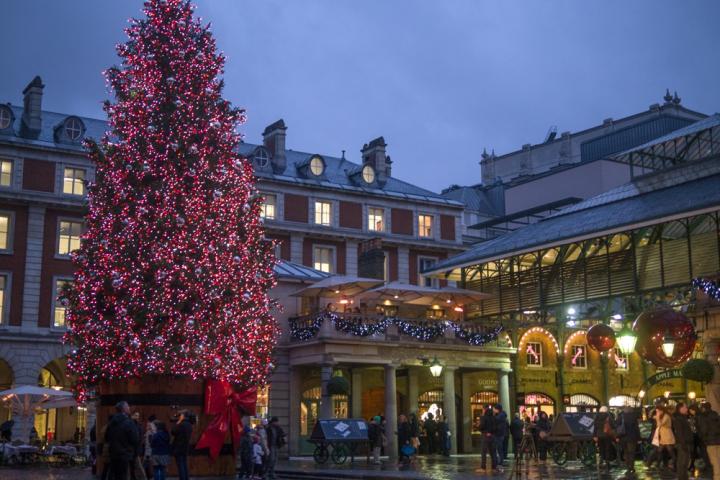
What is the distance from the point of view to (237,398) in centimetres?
2478

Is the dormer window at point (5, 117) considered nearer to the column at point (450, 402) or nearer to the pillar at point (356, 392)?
the pillar at point (356, 392)

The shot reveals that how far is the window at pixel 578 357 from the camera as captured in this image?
45.7 meters

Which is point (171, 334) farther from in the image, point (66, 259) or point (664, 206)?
point (66, 259)

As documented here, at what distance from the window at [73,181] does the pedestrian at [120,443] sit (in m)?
34.7

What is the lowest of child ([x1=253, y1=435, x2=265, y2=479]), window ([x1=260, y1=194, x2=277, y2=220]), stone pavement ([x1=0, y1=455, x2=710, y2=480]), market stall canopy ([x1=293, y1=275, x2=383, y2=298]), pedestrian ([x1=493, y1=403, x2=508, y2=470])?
stone pavement ([x1=0, y1=455, x2=710, y2=480])

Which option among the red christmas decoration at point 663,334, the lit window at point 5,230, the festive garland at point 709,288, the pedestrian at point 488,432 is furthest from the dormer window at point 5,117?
the red christmas decoration at point 663,334

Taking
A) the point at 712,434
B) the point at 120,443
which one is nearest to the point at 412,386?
the point at 712,434

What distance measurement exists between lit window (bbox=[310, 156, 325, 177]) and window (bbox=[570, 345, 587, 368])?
19.4 meters

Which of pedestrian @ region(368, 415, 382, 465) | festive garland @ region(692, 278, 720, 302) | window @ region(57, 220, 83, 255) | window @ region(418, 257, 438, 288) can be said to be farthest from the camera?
window @ region(418, 257, 438, 288)

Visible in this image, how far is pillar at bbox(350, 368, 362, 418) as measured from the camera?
39656mm

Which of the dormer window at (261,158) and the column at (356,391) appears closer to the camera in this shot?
the column at (356,391)

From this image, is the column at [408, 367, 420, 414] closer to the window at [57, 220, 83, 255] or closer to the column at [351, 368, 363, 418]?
the column at [351, 368, 363, 418]

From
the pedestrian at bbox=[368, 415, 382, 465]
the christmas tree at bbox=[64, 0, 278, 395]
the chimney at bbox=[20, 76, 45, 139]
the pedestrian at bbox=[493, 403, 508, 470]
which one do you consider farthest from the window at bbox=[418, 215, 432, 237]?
the christmas tree at bbox=[64, 0, 278, 395]

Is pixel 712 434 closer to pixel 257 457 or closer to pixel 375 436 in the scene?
pixel 257 457
